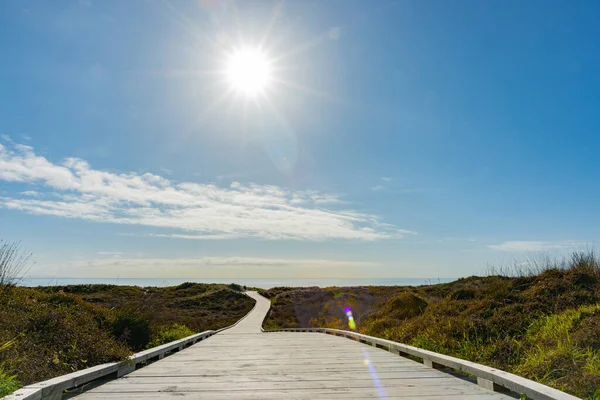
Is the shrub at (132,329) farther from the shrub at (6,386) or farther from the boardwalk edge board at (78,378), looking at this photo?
the shrub at (6,386)

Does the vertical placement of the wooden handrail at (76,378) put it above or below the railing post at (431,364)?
above

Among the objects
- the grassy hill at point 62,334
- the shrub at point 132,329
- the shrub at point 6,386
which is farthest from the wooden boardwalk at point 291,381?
the shrub at point 132,329

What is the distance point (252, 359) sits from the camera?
7000 millimetres

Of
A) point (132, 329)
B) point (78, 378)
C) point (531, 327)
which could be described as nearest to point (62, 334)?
point (132, 329)

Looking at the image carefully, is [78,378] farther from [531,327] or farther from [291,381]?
[531,327]

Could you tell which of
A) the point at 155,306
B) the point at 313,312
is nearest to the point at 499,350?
the point at 155,306

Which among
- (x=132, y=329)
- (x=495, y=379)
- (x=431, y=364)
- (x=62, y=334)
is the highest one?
(x=62, y=334)

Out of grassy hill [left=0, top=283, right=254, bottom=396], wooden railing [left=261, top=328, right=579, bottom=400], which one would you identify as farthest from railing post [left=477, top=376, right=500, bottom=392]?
grassy hill [left=0, top=283, right=254, bottom=396]

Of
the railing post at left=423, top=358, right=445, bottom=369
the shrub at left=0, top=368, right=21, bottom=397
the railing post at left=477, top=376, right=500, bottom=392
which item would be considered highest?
the shrub at left=0, top=368, right=21, bottom=397

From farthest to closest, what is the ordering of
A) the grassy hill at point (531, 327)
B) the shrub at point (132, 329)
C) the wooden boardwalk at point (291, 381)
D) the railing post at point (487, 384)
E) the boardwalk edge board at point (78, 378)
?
the shrub at point (132, 329), the grassy hill at point (531, 327), the railing post at point (487, 384), the wooden boardwalk at point (291, 381), the boardwalk edge board at point (78, 378)

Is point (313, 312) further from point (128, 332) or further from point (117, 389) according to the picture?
point (117, 389)

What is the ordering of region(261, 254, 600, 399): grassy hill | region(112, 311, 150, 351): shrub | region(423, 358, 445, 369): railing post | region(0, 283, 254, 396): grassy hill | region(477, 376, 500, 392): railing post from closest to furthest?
region(477, 376, 500, 392): railing post, region(0, 283, 254, 396): grassy hill, region(261, 254, 600, 399): grassy hill, region(423, 358, 445, 369): railing post, region(112, 311, 150, 351): shrub

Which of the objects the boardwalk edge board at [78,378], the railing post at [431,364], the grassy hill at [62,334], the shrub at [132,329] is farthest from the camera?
the shrub at [132,329]

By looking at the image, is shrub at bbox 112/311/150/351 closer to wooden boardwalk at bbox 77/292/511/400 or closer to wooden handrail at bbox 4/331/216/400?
wooden handrail at bbox 4/331/216/400
